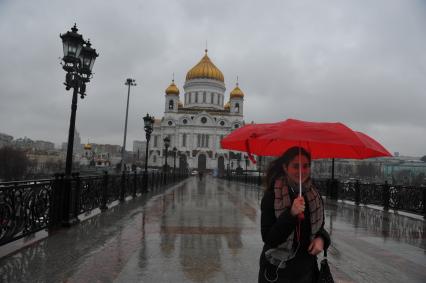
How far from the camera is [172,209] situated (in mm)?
13891

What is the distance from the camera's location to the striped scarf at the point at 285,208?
2869 mm

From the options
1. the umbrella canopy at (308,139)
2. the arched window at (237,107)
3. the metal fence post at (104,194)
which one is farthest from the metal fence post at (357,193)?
the arched window at (237,107)

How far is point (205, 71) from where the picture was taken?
87.8 metres

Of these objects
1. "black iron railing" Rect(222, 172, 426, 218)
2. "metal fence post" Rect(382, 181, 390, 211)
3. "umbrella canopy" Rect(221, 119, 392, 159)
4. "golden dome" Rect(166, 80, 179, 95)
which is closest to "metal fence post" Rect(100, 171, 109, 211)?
"black iron railing" Rect(222, 172, 426, 218)

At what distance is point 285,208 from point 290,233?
178 mm

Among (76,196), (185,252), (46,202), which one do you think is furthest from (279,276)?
(76,196)

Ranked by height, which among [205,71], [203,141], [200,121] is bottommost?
[203,141]

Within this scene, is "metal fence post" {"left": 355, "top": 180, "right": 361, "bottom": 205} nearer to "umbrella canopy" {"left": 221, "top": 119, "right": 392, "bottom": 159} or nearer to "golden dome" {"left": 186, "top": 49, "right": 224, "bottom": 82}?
"umbrella canopy" {"left": 221, "top": 119, "right": 392, "bottom": 159}

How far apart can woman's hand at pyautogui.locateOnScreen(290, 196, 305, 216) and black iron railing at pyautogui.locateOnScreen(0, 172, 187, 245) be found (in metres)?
5.20

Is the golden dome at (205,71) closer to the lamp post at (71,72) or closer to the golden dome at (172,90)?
the golden dome at (172,90)

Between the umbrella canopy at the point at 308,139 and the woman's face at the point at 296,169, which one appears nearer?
the woman's face at the point at 296,169

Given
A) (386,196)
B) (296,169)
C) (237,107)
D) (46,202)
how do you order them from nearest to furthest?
(296,169)
(46,202)
(386,196)
(237,107)

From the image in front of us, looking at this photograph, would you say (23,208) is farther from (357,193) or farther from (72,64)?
(357,193)

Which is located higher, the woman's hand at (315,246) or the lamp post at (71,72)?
the lamp post at (71,72)
